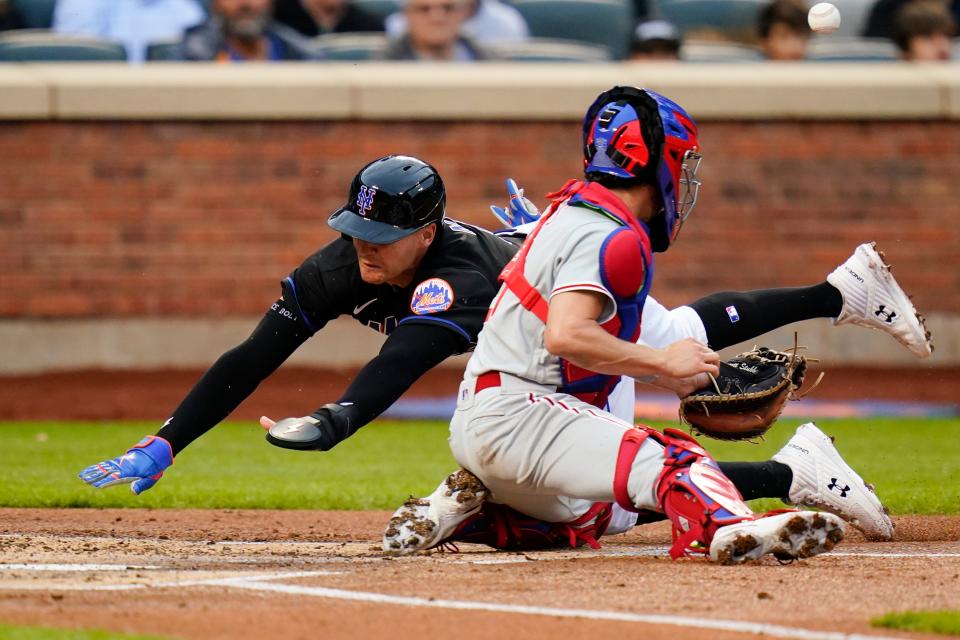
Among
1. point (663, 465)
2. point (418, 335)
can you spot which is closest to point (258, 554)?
point (418, 335)

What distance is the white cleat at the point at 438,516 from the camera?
5.09 meters

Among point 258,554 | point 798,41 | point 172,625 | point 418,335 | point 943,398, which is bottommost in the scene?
point 943,398

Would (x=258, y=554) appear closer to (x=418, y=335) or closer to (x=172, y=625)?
(x=418, y=335)

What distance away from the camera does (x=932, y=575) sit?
15.2 feet

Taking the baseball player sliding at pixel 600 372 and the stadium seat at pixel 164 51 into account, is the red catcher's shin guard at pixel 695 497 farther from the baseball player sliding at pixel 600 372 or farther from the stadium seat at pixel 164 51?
the stadium seat at pixel 164 51

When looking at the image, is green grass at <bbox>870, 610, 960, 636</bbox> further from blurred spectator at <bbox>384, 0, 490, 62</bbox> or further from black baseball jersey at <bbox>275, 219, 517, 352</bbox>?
blurred spectator at <bbox>384, 0, 490, 62</bbox>

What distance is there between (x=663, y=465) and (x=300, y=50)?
885 cm

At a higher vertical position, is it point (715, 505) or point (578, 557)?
point (715, 505)

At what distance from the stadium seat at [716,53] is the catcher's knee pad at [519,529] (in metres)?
8.23

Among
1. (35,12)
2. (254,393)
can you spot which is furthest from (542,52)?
(35,12)

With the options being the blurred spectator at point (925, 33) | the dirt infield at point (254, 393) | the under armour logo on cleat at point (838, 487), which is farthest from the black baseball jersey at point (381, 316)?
the blurred spectator at point (925, 33)

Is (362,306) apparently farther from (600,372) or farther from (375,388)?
(600,372)

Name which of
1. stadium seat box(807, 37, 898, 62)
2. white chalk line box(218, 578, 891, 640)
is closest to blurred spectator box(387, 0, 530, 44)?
stadium seat box(807, 37, 898, 62)

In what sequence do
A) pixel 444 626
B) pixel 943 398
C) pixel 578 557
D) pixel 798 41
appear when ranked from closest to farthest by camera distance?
pixel 444 626 → pixel 578 557 → pixel 943 398 → pixel 798 41
